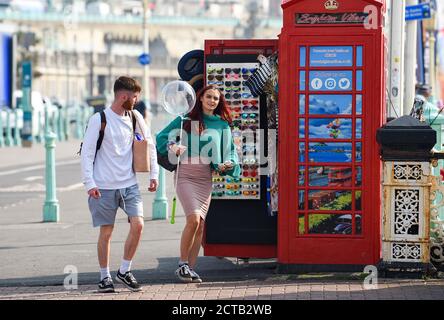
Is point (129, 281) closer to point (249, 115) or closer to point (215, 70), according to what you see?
point (249, 115)

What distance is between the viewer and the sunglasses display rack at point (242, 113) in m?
12.5

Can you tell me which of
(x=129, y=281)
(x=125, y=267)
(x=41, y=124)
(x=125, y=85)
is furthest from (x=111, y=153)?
(x=41, y=124)

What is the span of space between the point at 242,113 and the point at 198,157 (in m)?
0.85

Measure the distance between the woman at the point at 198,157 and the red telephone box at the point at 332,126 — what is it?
0.51 m

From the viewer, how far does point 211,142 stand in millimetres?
11828

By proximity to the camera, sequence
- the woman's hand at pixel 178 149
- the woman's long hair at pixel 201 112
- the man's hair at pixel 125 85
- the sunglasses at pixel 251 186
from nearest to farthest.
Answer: the man's hair at pixel 125 85 < the woman's hand at pixel 178 149 < the woman's long hair at pixel 201 112 < the sunglasses at pixel 251 186

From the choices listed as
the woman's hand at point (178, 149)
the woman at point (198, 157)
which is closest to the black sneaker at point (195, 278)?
the woman at point (198, 157)

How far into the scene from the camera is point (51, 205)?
59.3 ft

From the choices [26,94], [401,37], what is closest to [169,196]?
[401,37]

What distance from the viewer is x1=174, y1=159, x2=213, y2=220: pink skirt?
38.6ft

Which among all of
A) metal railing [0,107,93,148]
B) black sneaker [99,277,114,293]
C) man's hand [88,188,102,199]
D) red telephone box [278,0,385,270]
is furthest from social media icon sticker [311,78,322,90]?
metal railing [0,107,93,148]

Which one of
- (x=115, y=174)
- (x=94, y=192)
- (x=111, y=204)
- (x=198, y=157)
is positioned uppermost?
(x=198, y=157)

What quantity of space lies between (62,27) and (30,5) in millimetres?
8116

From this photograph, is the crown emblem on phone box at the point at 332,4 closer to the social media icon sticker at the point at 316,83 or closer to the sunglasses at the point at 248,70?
the social media icon sticker at the point at 316,83
